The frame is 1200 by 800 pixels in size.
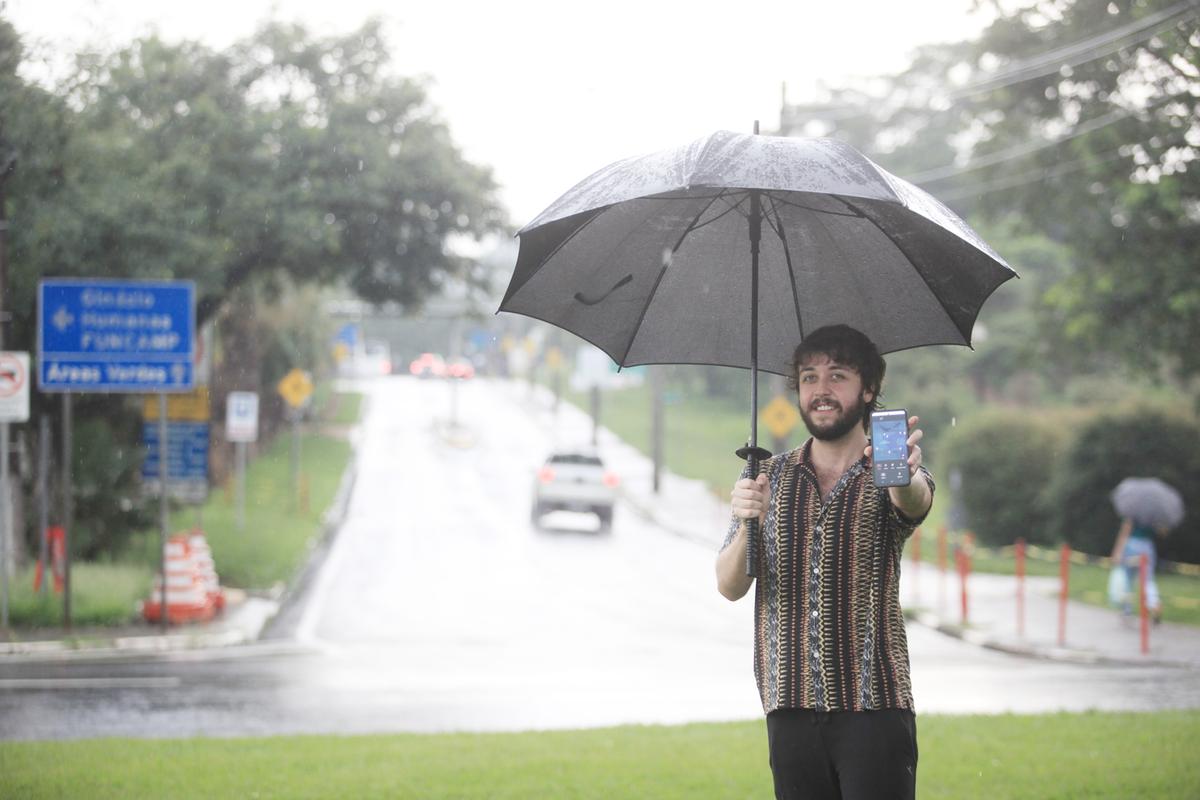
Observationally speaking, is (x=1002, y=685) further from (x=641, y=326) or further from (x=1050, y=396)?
(x=1050, y=396)

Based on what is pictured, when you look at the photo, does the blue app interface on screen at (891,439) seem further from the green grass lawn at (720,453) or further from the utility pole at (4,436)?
the utility pole at (4,436)

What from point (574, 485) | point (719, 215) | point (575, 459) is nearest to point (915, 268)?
point (719, 215)

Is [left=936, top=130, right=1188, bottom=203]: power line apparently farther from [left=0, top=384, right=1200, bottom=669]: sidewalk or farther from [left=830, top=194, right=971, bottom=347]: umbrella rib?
[left=830, top=194, right=971, bottom=347]: umbrella rib

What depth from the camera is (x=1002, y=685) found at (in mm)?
13500

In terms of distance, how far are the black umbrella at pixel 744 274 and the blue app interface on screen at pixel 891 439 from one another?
0.62 m

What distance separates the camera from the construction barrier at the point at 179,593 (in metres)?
18.2

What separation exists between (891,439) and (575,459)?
28.8 meters

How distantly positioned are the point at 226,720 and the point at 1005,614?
A: 42.8 ft

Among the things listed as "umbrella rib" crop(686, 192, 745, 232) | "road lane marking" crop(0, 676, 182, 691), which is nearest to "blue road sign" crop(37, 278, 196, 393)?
"road lane marking" crop(0, 676, 182, 691)

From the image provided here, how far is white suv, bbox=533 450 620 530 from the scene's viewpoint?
32062 millimetres

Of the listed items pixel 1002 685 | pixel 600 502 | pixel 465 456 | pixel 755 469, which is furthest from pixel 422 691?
pixel 465 456

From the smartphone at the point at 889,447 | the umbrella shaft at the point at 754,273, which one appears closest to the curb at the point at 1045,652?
the umbrella shaft at the point at 754,273

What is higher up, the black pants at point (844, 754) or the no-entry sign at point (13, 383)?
the no-entry sign at point (13, 383)

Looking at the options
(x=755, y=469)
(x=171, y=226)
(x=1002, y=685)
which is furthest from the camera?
(x=171, y=226)
